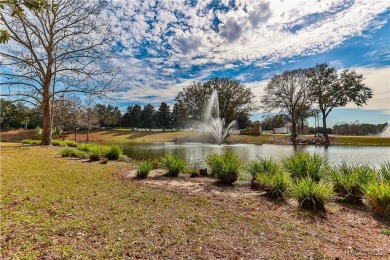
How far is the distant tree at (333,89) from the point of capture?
1284 inches

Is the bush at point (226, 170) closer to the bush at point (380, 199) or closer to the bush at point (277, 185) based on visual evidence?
the bush at point (277, 185)

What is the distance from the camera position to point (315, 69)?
1383 inches

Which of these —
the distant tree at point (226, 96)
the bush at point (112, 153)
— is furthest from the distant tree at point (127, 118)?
the bush at point (112, 153)

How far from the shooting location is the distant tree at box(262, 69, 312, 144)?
3500cm

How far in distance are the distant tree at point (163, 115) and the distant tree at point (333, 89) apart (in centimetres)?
4351

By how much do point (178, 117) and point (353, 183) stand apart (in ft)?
204

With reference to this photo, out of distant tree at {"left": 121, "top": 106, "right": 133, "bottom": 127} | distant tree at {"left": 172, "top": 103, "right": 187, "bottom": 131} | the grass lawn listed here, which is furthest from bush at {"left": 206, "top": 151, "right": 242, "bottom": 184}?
distant tree at {"left": 121, "top": 106, "right": 133, "bottom": 127}

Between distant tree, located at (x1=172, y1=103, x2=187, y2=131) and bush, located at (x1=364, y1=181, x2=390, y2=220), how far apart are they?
53.0 metres

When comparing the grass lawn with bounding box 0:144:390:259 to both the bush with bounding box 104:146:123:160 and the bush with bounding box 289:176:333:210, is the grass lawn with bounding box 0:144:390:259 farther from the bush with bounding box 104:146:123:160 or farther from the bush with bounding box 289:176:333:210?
the bush with bounding box 104:146:123:160

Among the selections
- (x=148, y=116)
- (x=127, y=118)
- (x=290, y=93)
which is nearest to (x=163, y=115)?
(x=148, y=116)

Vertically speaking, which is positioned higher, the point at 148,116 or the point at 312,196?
the point at 148,116

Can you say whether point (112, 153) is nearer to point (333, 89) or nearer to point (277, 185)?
point (277, 185)

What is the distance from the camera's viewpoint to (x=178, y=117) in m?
66.6

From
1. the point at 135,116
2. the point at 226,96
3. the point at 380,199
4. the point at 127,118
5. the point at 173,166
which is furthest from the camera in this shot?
the point at 127,118
